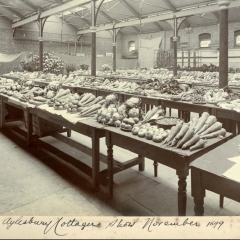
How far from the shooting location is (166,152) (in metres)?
2.35

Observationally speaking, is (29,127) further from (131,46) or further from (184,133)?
(131,46)

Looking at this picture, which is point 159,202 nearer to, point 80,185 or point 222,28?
point 80,185

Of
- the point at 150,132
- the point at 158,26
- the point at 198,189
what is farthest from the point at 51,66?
the point at 198,189

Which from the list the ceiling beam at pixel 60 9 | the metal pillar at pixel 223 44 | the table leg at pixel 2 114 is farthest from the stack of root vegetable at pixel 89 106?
the ceiling beam at pixel 60 9

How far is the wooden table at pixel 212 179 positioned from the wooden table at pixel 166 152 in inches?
8.7

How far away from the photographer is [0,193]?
3.30 metres

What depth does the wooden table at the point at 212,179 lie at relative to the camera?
5.50 feet

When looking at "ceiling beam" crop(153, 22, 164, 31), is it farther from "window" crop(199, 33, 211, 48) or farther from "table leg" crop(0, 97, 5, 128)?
"table leg" crop(0, 97, 5, 128)

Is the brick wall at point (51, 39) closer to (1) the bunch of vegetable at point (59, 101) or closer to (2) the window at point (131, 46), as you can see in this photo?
(2) the window at point (131, 46)

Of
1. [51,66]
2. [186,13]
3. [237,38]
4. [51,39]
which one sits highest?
[51,39]

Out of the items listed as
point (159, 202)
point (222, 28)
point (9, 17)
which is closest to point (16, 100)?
point (159, 202)
